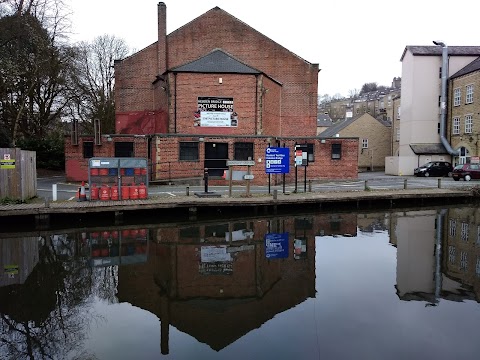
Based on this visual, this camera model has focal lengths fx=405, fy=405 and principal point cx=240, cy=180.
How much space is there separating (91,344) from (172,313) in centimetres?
163

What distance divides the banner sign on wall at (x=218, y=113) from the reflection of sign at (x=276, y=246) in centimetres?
1433

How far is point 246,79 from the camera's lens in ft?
89.0

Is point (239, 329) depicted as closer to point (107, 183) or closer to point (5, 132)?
point (107, 183)

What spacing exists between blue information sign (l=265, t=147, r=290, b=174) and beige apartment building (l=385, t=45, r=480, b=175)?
875 inches

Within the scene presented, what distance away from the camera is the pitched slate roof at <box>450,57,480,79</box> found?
3490 centimetres

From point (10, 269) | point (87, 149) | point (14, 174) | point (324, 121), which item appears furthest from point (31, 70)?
point (324, 121)

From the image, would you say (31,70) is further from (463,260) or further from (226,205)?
(463,260)

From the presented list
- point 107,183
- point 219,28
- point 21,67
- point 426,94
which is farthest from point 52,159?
point 426,94

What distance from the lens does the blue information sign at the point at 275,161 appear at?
65.4ft

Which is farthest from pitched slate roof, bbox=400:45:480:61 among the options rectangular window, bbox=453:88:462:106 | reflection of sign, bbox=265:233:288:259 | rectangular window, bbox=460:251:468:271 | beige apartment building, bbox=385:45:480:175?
reflection of sign, bbox=265:233:288:259

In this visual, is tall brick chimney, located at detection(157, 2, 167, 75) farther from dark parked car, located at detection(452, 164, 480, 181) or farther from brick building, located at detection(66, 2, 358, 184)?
dark parked car, located at detection(452, 164, 480, 181)

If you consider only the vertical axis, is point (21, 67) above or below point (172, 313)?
above

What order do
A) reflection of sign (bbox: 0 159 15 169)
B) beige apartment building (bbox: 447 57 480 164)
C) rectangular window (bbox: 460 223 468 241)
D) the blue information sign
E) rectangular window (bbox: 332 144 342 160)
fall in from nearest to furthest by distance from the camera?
rectangular window (bbox: 460 223 468 241), reflection of sign (bbox: 0 159 15 169), the blue information sign, rectangular window (bbox: 332 144 342 160), beige apartment building (bbox: 447 57 480 164)

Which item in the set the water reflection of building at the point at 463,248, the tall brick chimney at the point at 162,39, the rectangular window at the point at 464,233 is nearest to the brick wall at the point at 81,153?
the tall brick chimney at the point at 162,39
